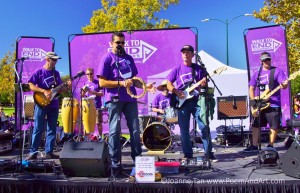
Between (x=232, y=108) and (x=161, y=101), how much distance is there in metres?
1.80

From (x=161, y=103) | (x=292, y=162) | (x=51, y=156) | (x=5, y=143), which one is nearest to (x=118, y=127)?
(x=51, y=156)

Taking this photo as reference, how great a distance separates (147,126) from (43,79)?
2348 millimetres

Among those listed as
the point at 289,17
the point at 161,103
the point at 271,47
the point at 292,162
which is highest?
the point at 289,17

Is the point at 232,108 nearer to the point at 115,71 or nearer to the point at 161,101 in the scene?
the point at 161,101

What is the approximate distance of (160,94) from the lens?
852cm

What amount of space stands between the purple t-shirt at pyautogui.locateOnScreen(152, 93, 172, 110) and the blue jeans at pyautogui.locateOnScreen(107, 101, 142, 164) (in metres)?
3.32

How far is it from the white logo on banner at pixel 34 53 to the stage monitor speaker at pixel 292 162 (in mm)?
7330

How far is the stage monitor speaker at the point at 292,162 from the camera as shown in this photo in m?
3.96

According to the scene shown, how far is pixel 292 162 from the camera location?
406 cm

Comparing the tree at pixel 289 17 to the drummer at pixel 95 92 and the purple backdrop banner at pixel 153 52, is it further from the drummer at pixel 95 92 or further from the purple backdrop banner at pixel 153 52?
the drummer at pixel 95 92

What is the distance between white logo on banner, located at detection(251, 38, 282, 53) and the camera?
863cm

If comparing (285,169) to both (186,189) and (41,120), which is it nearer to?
(186,189)

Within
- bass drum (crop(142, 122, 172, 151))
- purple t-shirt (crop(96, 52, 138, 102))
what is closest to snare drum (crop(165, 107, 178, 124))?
bass drum (crop(142, 122, 172, 151))

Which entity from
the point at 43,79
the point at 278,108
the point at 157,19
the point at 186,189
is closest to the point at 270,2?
the point at 157,19
